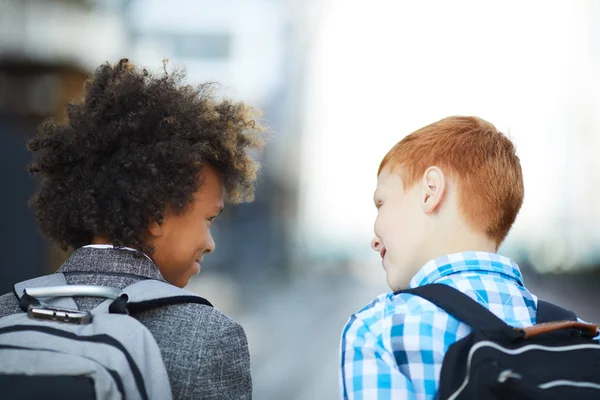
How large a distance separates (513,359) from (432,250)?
37cm

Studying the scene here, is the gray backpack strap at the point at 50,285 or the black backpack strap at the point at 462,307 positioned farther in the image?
the gray backpack strap at the point at 50,285

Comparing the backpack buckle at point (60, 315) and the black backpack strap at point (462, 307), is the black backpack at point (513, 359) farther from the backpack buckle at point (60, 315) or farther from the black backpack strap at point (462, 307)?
the backpack buckle at point (60, 315)

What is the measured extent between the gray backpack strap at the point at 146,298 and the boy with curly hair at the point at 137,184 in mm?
26

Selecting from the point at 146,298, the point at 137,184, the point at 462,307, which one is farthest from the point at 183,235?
the point at 462,307

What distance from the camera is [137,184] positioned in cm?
184

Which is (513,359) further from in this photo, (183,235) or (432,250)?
(183,235)

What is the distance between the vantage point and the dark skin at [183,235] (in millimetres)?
1911

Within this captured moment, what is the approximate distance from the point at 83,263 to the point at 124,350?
16.3 inches

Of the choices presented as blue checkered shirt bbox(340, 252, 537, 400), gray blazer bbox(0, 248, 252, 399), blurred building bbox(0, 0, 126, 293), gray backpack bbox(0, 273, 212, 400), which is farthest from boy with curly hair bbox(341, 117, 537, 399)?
blurred building bbox(0, 0, 126, 293)

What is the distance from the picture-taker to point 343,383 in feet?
4.90

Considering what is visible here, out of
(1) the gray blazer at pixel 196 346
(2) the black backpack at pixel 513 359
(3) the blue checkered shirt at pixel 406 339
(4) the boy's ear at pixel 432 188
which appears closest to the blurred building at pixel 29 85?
(1) the gray blazer at pixel 196 346

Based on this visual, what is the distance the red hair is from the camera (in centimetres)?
170

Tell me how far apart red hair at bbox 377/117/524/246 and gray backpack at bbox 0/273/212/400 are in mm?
681

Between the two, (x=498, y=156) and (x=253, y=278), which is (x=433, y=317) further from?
(x=253, y=278)
